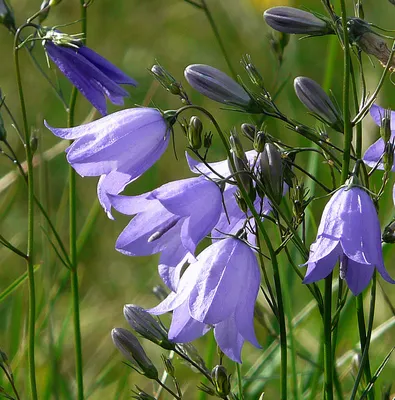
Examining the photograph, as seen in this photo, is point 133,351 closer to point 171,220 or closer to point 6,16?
point 171,220

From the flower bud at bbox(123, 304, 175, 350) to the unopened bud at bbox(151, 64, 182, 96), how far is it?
390 mm

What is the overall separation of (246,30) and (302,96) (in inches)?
113

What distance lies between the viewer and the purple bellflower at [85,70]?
5.13 ft

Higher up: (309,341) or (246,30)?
(246,30)

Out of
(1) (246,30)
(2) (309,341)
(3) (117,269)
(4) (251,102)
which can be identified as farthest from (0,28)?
(4) (251,102)

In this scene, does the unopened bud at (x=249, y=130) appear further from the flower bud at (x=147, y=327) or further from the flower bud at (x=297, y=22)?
the flower bud at (x=147, y=327)

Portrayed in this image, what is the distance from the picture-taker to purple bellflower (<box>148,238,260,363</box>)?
135cm

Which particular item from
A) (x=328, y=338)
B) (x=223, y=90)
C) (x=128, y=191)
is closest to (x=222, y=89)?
(x=223, y=90)

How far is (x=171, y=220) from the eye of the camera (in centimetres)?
145

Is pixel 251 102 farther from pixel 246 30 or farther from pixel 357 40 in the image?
pixel 246 30

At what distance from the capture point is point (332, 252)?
4.40ft

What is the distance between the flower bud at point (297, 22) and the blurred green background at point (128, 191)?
1.83ft

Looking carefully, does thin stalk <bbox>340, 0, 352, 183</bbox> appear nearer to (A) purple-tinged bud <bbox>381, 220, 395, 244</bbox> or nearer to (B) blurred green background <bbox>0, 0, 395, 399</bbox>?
(A) purple-tinged bud <bbox>381, 220, 395, 244</bbox>

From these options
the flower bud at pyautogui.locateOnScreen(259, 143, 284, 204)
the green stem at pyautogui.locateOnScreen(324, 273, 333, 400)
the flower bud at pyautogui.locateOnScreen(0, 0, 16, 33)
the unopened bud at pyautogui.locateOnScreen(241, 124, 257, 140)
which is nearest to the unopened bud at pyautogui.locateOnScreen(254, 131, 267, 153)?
the flower bud at pyautogui.locateOnScreen(259, 143, 284, 204)
